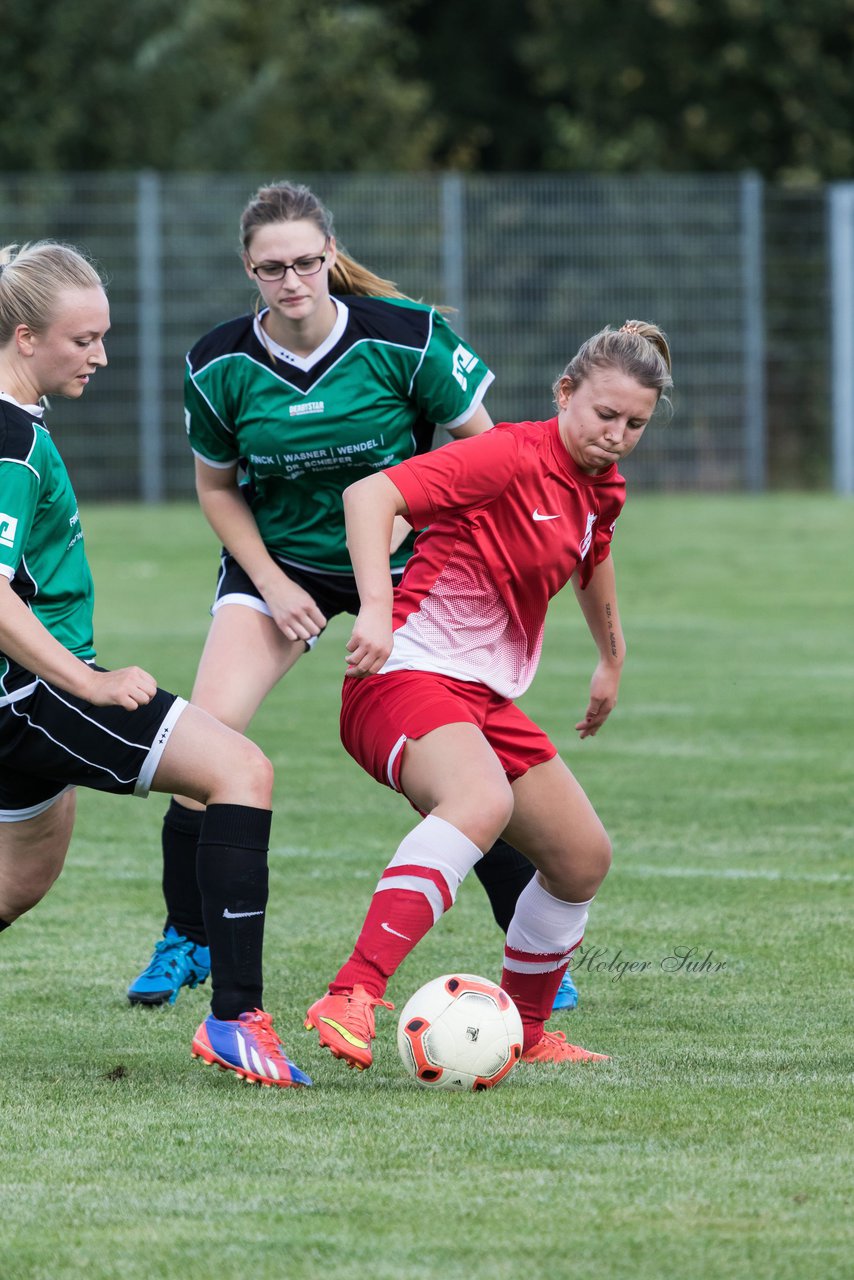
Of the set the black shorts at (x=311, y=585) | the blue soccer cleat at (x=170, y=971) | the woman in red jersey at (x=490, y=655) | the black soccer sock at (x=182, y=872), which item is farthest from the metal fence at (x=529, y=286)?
the woman in red jersey at (x=490, y=655)

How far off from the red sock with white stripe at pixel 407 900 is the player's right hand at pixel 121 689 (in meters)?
0.63

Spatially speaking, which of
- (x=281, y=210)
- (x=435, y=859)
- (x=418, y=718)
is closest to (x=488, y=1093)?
(x=435, y=859)

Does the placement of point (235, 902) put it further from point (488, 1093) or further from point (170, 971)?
point (170, 971)

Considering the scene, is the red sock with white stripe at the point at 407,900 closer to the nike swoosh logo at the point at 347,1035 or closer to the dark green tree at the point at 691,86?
the nike swoosh logo at the point at 347,1035

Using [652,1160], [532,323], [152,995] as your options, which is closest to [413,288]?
[532,323]

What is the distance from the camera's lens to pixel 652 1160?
3.64 meters

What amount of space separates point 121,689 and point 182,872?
143cm

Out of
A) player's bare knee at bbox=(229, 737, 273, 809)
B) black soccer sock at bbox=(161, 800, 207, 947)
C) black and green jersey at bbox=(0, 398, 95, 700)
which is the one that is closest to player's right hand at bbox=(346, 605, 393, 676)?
player's bare knee at bbox=(229, 737, 273, 809)

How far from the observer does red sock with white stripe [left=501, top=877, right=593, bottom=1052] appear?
→ 15.4ft

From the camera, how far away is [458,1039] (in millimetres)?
4238

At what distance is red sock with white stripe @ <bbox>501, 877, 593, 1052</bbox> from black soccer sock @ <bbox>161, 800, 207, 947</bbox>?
104 cm

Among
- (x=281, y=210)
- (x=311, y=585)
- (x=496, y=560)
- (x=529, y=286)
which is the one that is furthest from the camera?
(x=529, y=286)

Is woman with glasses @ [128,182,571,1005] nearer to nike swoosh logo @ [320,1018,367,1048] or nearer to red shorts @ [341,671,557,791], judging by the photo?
red shorts @ [341,671,557,791]

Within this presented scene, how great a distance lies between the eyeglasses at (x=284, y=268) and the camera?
513 cm
